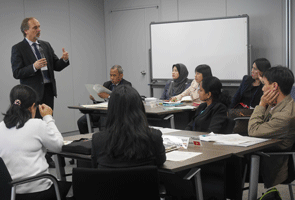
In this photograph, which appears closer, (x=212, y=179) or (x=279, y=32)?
(x=212, y=179)

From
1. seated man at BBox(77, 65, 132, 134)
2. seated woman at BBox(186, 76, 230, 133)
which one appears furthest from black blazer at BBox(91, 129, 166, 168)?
seated man at BBox(77, 65, 132, 134)

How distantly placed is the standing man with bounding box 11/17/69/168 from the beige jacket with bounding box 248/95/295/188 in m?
2.75

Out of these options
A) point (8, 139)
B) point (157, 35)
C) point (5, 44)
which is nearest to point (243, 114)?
point (8, 139)

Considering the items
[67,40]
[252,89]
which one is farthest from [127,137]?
[67,40]

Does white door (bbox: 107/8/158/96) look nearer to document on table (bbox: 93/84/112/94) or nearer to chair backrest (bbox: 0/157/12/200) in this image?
document on table (bbox: 93/84/112/94)

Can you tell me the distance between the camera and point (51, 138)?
226 centimetres

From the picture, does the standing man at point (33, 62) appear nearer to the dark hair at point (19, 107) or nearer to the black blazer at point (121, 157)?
the dark hair at point (19, 107)

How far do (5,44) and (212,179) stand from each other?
4.90 m

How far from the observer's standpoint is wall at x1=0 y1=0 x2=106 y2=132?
6.26m

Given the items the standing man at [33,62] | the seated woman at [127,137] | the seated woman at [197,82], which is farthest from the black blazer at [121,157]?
the seated woman at [197,82]

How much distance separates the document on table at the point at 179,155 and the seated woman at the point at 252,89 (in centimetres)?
257

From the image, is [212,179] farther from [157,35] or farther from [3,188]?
[157,35]

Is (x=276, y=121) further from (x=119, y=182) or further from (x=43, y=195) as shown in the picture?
(x=43, y=195)

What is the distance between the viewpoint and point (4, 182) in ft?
6.44
